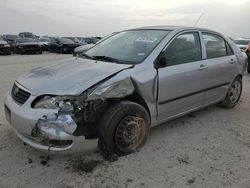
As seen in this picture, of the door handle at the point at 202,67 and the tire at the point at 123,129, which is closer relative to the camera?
the tire at the point at 123,129

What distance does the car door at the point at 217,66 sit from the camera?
187 inches

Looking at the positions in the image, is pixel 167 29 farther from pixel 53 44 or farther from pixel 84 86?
pixel 53 44

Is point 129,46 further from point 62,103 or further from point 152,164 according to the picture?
point 152,164

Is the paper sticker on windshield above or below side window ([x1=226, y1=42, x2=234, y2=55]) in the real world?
above

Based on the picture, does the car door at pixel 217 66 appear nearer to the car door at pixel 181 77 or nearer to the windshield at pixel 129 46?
the car door at pixel 181 77

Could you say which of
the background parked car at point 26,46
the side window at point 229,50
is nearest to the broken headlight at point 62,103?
the side window at point 229,50

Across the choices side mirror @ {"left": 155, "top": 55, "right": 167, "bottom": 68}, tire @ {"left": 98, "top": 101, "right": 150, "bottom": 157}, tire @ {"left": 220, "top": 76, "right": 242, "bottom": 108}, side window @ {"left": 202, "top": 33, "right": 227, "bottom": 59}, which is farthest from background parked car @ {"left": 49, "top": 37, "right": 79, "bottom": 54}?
tire @ {"left": 98, "top": 101, "right": 150, "bottom": 157}

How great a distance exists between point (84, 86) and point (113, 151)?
851mm

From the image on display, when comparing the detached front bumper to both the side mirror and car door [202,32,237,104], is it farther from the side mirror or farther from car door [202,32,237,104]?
car door [202,32,237,104]

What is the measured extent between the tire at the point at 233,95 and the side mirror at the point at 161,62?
2.11 m

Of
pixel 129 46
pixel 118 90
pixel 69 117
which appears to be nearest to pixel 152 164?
pixel 118 90

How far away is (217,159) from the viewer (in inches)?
140

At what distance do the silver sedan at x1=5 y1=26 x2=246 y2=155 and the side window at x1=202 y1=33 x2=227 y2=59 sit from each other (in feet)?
0.08

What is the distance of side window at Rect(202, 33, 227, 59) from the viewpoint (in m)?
4.81
